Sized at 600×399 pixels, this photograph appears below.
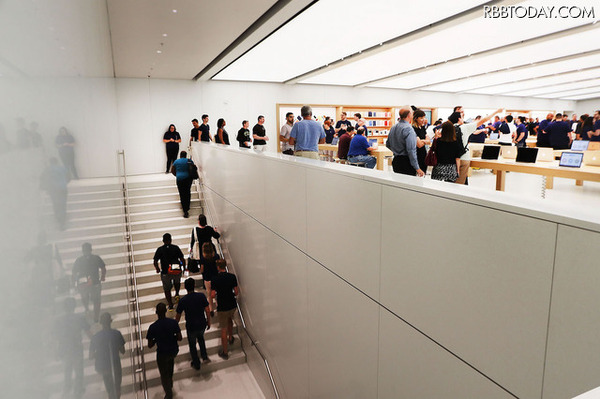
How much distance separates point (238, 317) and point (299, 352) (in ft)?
11.8

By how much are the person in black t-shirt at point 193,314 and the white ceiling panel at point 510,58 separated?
994 cm

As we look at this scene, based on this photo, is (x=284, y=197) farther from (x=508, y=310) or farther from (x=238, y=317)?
(x=238, y=317)

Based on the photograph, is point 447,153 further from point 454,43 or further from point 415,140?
point 454,43

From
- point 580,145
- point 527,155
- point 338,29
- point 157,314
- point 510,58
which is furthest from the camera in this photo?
point 510,58

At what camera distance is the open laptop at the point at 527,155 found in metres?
6.55

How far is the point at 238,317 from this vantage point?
8477mm

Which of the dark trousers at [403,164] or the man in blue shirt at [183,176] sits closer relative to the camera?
the dark trousers at [403,164]

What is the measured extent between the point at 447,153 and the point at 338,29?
4.46 meters

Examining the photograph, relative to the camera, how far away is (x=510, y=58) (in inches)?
460

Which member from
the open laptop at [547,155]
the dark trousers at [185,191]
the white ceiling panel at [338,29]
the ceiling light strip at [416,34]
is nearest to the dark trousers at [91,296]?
the white ceiling panel at [338,29]

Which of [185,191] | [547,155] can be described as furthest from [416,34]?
[185,191]

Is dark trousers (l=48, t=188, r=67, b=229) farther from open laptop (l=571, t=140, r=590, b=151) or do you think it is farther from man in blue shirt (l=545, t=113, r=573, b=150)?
man in blue shirt (l=545, t=113, r=573, b=150)

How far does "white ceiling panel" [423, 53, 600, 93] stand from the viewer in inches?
495

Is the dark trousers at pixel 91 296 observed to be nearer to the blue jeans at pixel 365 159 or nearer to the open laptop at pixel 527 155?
the blue jeans at pixel 365 159
